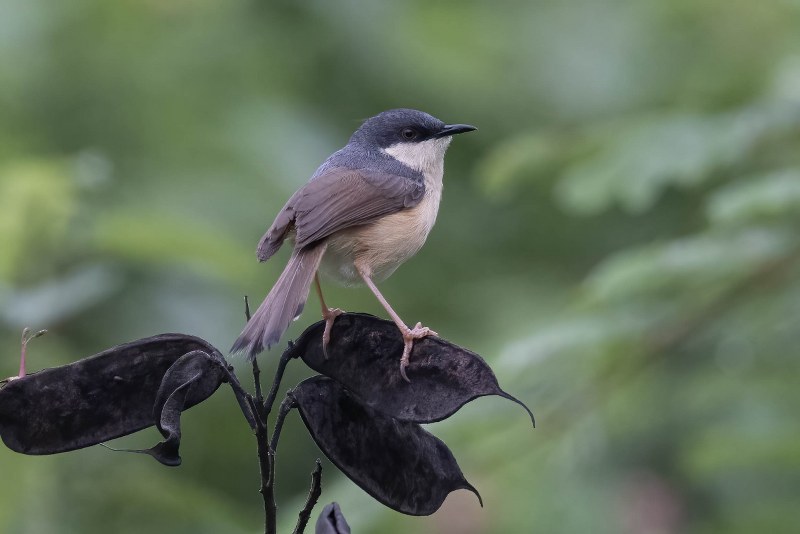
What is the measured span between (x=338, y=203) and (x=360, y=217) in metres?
0.14

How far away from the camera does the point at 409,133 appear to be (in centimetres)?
436

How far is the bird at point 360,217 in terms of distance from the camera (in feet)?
9.51

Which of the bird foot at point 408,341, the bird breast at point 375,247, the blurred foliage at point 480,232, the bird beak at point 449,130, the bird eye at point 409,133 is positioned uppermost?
the bird foot at point 408,341

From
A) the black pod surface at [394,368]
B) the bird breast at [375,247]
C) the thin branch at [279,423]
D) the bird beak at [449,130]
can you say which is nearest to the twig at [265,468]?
the thin branch at [279,423]

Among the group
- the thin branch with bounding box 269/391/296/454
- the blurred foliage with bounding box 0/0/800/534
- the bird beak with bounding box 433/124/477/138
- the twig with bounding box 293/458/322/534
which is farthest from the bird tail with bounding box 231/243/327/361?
the blurred foliage with bounding box 0/0/800/534

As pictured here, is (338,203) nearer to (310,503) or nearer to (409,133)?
(409,133)

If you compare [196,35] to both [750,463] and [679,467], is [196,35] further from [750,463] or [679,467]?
[750,463]

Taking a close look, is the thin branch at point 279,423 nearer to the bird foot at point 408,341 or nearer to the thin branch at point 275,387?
the thin branch at point 275,387

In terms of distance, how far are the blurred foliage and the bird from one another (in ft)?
2.57

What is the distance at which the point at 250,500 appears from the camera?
21.3 feet

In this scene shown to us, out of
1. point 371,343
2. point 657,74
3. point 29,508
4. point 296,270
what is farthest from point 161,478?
point 657,74

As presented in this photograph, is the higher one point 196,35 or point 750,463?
point 196,35

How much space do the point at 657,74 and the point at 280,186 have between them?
3018 mm

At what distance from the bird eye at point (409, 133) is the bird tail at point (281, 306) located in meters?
1.06
